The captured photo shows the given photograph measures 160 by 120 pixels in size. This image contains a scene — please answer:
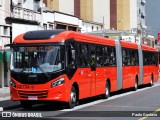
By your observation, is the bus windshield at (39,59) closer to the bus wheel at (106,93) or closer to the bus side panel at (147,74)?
the bus wheel at (106,93)

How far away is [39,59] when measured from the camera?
16.9 meters

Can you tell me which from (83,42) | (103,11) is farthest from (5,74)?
(103,11)

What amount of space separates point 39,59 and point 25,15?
22.6 meters

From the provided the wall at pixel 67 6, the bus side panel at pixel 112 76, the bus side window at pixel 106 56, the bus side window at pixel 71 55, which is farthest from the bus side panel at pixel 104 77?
the wall at pixel 67 6

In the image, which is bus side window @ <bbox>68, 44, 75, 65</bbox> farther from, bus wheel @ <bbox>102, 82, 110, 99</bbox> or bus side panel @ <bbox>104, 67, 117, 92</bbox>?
bus wheel @ <bbox>102, 82, 110, 99</bbox>

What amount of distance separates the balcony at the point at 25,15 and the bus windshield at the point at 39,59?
18850 millimetres

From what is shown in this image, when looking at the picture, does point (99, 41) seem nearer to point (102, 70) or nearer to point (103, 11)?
point (102, 70)

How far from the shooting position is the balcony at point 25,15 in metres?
36.7

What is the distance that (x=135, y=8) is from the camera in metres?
108

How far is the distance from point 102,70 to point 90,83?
82.5 inches

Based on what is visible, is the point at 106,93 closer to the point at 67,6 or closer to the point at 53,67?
the point at 53,67

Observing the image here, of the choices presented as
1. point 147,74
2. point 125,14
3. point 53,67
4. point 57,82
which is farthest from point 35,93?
point 125,14

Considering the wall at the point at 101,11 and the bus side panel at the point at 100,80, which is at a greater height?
the wall at the point at 101,11

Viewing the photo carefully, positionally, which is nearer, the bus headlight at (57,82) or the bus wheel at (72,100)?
the bus headlight at (57,82)
